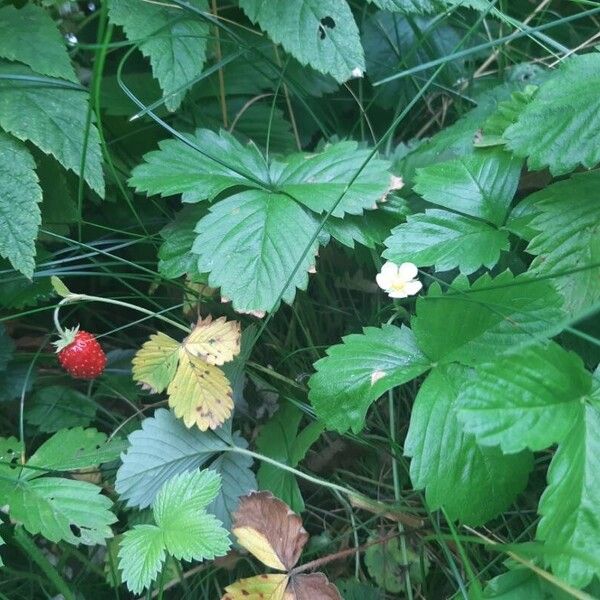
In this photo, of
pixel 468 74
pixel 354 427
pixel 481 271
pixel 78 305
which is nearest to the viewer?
pixel 354 427

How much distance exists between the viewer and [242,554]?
966 mm

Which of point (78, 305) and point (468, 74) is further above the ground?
point (468, 74)

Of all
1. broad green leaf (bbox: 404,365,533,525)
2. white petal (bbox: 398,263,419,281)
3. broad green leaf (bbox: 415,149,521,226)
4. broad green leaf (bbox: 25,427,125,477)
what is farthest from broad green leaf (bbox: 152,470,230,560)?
broad green leaf (bbox: 415,149,521,226)

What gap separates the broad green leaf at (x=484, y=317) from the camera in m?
0.83

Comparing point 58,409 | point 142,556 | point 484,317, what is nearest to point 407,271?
point 484,317

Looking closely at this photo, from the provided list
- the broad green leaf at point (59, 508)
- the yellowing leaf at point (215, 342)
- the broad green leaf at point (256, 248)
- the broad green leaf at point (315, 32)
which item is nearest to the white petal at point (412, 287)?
the broad green leaf at point (256, 248)

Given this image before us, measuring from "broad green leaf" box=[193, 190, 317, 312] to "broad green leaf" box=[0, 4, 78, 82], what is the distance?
0.30 meters

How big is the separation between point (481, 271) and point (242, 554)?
1.69 feet

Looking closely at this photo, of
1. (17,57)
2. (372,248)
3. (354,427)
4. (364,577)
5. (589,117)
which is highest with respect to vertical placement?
(17,57)

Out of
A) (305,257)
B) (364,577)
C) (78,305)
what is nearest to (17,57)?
(78,305)

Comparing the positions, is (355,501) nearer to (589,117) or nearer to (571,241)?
(571,241)

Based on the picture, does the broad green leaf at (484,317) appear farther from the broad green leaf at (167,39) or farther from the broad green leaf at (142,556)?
the broad green leaf at (167,39)

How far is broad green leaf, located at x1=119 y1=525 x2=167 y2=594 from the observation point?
819mm

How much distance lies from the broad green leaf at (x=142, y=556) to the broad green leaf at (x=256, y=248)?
29 centimetres
